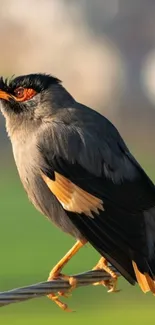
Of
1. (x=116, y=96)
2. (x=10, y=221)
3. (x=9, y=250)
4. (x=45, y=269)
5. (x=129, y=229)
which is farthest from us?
(x=116, y=96)

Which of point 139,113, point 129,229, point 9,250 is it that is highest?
point 129,229

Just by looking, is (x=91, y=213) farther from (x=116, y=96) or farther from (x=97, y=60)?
(x=97, y=60)

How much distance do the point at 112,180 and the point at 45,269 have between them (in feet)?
29.4

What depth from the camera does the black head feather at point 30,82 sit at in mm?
4793

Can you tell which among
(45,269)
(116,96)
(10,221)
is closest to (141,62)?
(116,96)

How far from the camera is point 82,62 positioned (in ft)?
114

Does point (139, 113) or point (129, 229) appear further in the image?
point (139, 113)

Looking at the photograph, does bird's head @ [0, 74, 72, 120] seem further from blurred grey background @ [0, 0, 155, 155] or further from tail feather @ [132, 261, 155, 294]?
blurred grey background @ [0, 0, 155, 155]

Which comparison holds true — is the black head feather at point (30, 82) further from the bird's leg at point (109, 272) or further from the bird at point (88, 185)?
the bird's leg at point (109, 272)

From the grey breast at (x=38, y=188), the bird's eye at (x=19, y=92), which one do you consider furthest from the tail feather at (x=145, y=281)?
the bird's eye at (x=19, y=92)

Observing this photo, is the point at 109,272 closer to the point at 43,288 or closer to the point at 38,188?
the point at 38,188

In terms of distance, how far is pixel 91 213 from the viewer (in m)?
4.33

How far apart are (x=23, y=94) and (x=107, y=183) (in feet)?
1.94

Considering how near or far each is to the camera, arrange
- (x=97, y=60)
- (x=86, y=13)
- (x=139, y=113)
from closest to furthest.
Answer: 1. (x=139, y=113)
2. (x=97, y=60)
3. (x=86, y=13)
